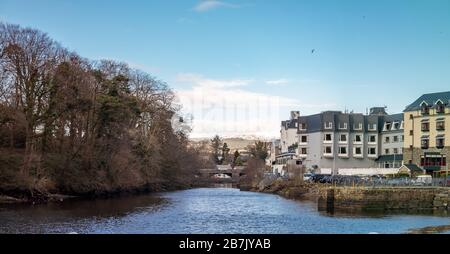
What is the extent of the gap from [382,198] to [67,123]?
36.6 metres

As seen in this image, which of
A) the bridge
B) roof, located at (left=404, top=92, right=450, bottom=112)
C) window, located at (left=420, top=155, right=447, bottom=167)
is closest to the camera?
window, located at (left=420, top=155, right=447, bottom=167)

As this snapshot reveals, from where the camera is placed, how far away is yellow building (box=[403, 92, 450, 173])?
7675 cm

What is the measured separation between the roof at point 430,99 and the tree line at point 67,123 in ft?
129

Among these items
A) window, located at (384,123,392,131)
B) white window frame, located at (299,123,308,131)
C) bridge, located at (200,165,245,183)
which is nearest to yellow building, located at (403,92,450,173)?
window, located at (384,123,392,131)

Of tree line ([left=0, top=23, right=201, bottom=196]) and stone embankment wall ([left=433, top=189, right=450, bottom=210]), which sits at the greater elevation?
tree line ([left=0, top=23, right=201, bottom=196])

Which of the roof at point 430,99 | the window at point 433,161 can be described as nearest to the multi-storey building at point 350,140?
the roof at point 430,99

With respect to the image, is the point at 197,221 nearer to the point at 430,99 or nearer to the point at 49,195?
the point at 49,195

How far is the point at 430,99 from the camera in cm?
7975

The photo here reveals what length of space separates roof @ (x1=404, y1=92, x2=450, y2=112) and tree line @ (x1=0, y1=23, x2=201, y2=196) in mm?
39339

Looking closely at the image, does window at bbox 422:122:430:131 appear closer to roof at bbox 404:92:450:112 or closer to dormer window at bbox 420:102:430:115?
dormer window at bbox 420:102:430:115

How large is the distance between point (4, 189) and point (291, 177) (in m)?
43.2

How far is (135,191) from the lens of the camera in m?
75.8

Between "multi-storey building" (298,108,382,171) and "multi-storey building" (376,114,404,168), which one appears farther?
"multi-storey building" (298,108,382,171)

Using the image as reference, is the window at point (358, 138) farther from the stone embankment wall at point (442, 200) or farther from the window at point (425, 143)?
the stone embankment wall at point (442, 200)
